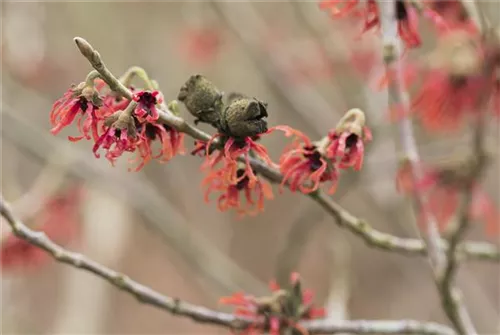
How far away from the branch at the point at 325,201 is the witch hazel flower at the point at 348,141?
0.07 m

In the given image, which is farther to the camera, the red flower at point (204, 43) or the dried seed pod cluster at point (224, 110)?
the red flower at point (204, 43)

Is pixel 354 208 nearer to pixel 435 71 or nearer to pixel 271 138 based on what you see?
pixel 271 138

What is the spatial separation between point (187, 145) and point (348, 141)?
2182 mm

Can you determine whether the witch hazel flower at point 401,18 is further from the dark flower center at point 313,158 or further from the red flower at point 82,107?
the red flower at point 82,107

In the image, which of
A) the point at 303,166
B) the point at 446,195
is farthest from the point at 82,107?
the point at 446,195

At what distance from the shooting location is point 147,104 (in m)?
0.77

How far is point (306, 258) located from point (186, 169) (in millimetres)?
1587

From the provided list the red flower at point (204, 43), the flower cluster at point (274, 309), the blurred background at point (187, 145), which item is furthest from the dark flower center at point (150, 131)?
the red flower at point (204, 43)

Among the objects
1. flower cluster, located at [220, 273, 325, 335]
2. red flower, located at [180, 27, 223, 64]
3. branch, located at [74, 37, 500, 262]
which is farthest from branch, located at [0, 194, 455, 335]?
red flower, located at [180, 27, 223, 64]

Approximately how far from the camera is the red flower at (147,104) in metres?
0.76

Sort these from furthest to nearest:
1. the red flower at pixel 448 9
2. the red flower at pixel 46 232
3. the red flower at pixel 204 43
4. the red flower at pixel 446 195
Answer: the red flower at pixel 204 43 < the red flower at pixel 46 232 < the red flower at pixel 446 195 < the red flower at pixel 448 9

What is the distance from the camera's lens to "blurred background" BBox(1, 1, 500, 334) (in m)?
2.22

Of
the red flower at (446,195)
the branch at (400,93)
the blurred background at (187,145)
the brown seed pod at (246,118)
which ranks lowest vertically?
the brown seed pod at (246,118)

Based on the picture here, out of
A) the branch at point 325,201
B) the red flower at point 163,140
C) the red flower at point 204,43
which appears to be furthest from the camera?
the red flower at point 204,43
